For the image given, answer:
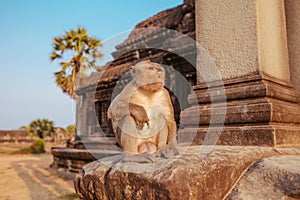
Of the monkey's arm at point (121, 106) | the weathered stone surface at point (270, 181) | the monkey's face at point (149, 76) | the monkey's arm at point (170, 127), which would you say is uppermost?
the monkey's face at point (149, 76)

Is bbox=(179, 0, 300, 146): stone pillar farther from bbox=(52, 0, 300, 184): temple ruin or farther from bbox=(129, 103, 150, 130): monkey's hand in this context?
bbox=(129, 103, 150, 130): monkey's hand

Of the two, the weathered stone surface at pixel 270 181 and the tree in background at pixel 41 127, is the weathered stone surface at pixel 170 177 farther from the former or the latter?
the tree in background at pixel 41 127

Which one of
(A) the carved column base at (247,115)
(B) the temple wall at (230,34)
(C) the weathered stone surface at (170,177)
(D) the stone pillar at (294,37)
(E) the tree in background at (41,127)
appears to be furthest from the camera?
(E) the tree in background at (41,127)

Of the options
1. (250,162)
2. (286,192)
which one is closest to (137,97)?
(250,162)

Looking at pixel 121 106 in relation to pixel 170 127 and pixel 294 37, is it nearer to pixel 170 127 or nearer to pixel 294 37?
pixel 170 127

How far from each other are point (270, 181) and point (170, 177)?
685mm

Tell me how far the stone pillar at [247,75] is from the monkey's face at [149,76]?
0.96m

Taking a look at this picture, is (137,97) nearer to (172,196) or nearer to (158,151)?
(158,151)

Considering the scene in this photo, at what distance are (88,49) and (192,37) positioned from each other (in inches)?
486

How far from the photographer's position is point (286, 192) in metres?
1.45

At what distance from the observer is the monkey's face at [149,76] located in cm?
172

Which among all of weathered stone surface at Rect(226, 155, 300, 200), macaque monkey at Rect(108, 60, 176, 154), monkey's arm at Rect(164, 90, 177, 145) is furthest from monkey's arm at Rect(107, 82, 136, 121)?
weathered stone surface at Rect(226, 155, 300, 200)

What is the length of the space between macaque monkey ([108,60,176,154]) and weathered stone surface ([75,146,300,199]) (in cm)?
18

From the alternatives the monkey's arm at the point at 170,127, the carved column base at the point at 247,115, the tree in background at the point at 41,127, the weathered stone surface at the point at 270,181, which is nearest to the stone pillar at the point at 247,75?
the carved column base at the point at 247,115
